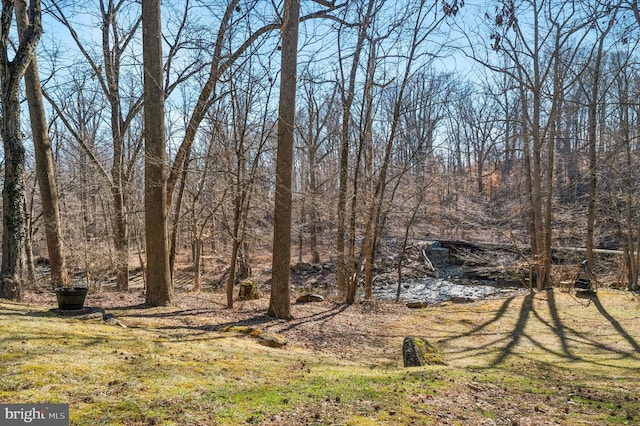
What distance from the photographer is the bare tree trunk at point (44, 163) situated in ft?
26.8

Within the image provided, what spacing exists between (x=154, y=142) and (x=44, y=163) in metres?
2.77

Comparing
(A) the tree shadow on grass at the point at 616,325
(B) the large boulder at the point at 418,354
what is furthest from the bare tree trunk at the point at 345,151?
(A) the tree shadow on grass at the point at 616,325

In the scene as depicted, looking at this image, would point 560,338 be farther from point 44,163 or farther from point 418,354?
point 44,163

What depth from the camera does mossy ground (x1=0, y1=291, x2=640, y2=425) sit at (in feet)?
9.77

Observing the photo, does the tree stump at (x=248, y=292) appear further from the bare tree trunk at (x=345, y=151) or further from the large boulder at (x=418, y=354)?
the large boulder at (x=418, y=354)

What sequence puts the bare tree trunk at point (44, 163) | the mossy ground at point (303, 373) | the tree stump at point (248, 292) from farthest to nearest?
the tree stump at point (248, 292)
the bare tree trunk at point (44, 163)
the mossy ground at point (303, 373)

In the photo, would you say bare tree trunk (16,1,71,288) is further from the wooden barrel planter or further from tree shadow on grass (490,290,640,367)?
tree shadow on grass (490,290,640,367)

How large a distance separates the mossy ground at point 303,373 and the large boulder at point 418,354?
291 millimetres

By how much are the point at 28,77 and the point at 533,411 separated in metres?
9.90

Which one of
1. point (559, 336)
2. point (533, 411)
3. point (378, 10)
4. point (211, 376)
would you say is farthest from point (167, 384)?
point (378, 10)

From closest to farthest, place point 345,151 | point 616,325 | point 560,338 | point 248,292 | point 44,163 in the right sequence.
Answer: point 560,338 < point 616,325 < point 44,163 < point 248,292 < point 345,151

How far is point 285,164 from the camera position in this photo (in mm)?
7672

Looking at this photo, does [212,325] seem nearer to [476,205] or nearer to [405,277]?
[405,277]

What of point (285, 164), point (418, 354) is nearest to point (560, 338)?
point (418, 354)
